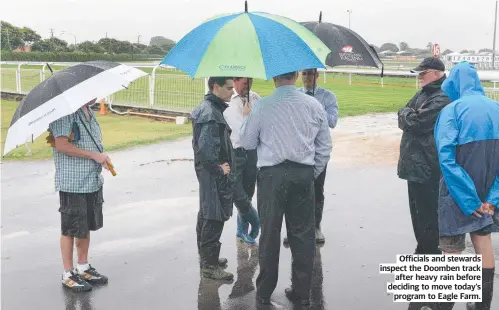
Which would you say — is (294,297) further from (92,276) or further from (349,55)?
(349,55)

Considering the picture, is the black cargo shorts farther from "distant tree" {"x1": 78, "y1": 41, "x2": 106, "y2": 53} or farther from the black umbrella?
"distant tree" {"x1": 78, "y1": 41, "x2": 106, "y2": 53}

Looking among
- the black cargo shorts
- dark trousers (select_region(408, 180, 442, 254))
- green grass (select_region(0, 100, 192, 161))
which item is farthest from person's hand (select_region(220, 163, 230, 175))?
green grass (select_region(0, 100, 192, 161))

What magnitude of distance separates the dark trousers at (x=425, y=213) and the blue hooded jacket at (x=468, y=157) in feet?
3.25

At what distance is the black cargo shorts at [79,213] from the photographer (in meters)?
4.62

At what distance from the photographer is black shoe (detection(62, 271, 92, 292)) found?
4.70 meters

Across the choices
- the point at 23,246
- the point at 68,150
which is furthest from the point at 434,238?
the point at 23,246

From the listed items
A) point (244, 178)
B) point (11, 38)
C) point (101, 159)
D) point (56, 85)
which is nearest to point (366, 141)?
point (244, 178)

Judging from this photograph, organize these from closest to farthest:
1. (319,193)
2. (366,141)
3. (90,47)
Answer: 1. (319,193)
2. (366,141)
3. (90,47)

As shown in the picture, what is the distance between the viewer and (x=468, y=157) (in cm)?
392

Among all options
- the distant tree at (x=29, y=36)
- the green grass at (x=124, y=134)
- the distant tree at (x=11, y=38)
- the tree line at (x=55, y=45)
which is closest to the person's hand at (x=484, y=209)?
the green grass at (x=124, y=134)

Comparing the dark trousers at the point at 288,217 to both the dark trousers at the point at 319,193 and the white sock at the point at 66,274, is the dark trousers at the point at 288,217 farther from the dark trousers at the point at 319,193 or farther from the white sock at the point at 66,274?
the white sock at the point at 66,274

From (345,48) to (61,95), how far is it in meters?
2.74

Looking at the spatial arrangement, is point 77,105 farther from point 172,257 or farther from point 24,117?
point 172,257

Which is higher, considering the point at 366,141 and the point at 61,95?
the point at 61,95
